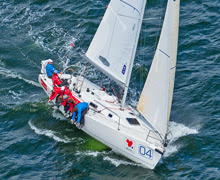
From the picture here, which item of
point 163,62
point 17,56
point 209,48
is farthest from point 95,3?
point 163,62

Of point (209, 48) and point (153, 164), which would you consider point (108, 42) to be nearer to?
point (153, 164)

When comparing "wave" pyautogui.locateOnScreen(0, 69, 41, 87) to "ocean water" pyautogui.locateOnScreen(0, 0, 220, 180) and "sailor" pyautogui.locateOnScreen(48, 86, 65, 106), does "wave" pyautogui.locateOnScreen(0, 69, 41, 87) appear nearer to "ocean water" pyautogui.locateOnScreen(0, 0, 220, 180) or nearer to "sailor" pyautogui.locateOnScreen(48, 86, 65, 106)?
"ocean water" pyautogui.locateOnScreen(0, 0, 220, 180)

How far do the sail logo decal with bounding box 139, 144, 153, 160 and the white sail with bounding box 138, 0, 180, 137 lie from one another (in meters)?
0.99

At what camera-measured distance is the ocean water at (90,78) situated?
17.1m

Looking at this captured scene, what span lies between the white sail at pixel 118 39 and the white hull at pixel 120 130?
1642 millimetres

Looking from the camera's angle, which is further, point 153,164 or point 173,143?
point 173,143

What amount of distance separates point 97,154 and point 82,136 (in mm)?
1601

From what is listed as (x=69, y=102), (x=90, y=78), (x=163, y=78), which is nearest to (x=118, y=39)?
(x=163, y=78)

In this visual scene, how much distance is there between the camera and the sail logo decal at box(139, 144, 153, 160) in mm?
16766

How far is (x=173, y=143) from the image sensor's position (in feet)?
60.4

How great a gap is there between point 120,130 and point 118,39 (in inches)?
166

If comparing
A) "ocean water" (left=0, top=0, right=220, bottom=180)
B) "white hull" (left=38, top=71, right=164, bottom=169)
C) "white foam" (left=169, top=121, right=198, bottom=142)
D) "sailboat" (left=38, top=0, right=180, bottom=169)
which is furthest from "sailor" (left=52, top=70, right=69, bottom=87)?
"white foam" (left=169, top=121, right=198, bottom=142)

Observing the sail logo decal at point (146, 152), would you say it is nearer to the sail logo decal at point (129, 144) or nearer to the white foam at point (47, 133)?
the sail logo decal at point (129, 144)

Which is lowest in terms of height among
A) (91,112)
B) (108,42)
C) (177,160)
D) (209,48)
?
(177,160)
